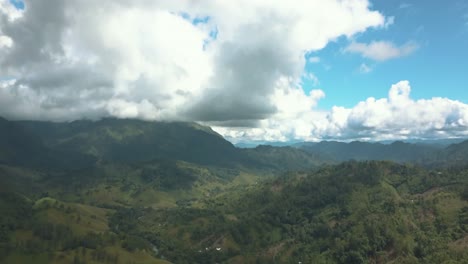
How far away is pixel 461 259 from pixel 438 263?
1189 centimetres

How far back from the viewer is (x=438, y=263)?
200 metres

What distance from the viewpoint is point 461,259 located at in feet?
632
